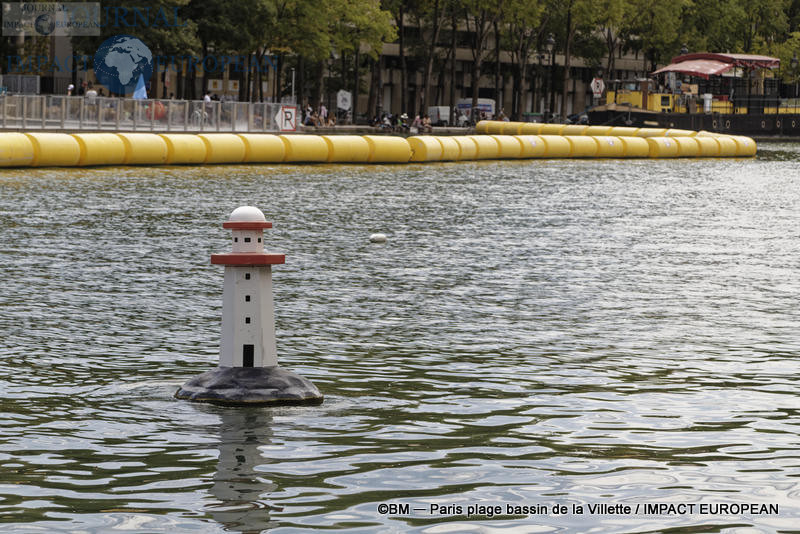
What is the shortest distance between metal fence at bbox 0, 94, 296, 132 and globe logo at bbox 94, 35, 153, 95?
7.40 metres

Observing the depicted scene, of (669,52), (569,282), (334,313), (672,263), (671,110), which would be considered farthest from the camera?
(669,52)

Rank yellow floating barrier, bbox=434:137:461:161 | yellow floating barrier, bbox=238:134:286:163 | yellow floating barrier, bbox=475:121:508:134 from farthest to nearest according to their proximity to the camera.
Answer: yellow floating barrier, bbox=475:121:508:134, yellow floating barrier, bbox=434:137:461:161, yellow floating barrier, bbox=238:134:286:163

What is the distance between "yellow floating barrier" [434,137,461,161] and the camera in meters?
44.4

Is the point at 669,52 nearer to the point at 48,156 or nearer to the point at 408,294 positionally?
the point at 48,156

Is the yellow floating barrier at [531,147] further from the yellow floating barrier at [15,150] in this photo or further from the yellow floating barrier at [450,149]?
the yellow floating barrier at [15,150]

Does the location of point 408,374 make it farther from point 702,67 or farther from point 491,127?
point 702,67

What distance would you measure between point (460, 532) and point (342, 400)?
303 centimetres

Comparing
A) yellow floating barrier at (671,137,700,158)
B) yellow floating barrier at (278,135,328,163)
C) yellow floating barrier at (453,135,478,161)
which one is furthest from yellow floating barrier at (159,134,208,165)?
yellow floating barrier at (671,137,700,158)

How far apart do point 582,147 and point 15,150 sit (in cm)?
2240

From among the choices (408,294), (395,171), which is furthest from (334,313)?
(395,171)

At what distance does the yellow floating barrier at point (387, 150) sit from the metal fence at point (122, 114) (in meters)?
7.79

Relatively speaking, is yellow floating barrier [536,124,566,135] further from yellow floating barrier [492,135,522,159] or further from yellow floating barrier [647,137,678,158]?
yellow floating barrier [492,135,522,159]

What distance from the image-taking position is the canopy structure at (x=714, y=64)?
3078 inches

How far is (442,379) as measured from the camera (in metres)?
9.95
